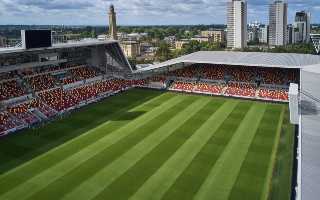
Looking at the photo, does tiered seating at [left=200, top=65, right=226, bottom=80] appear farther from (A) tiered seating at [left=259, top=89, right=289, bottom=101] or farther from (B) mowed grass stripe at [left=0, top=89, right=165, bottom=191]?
(B) mowed grass stripe at [left=0, top=89, right=165, bottom=191]

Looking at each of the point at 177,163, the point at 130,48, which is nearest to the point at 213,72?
the point at 177,163

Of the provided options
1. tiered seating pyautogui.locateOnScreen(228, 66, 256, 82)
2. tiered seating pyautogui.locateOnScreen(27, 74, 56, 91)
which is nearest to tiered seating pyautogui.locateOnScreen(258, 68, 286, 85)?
tiered seating pyautogui.locateOnScreen(228, 66, 256, 82)

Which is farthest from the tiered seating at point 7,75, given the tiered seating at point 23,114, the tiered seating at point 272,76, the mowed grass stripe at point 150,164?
the tiered seating at point 272,76

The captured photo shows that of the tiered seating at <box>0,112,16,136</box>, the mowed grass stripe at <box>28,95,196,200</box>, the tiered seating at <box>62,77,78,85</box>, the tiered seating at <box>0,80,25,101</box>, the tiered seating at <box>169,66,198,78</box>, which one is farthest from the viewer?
the tiered seating at <box>169,66,198,78</box>

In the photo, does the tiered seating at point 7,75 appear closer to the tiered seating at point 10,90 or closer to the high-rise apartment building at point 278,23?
the tiered seating at point 10,90

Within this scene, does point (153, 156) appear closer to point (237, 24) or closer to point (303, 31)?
point (303, 31)

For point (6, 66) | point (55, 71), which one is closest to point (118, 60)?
point (55, 71)
